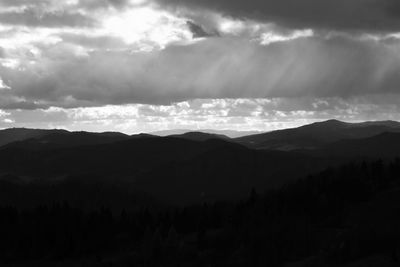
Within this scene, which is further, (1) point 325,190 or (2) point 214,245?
(1) point 325,190

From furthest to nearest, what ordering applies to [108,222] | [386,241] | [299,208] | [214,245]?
1. [108,222]
2. [299,208]
3. [214,245]
4. [386,241]

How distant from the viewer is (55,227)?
614ft

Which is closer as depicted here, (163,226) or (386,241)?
A: (386,241)

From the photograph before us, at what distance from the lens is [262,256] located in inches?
4414

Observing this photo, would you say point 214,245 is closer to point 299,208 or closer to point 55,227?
point 299,208

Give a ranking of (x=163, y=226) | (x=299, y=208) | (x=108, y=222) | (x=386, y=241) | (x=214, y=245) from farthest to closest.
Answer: (x=108, y=222), (x=163, y=226), (x=299, y=208), (x=214, y=245), (x=386, y=241)

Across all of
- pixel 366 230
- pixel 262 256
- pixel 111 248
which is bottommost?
pixel 111 248

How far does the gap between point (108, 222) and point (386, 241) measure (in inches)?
4649

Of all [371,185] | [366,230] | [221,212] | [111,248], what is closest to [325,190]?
[371,185]

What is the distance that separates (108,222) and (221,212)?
38945 millimetres

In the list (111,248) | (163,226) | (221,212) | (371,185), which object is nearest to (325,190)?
(371,185)

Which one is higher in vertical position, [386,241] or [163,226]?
[386,241]

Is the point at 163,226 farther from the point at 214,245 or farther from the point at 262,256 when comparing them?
the point at 262,256

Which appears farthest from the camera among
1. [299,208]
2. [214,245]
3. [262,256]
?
[299,208]
